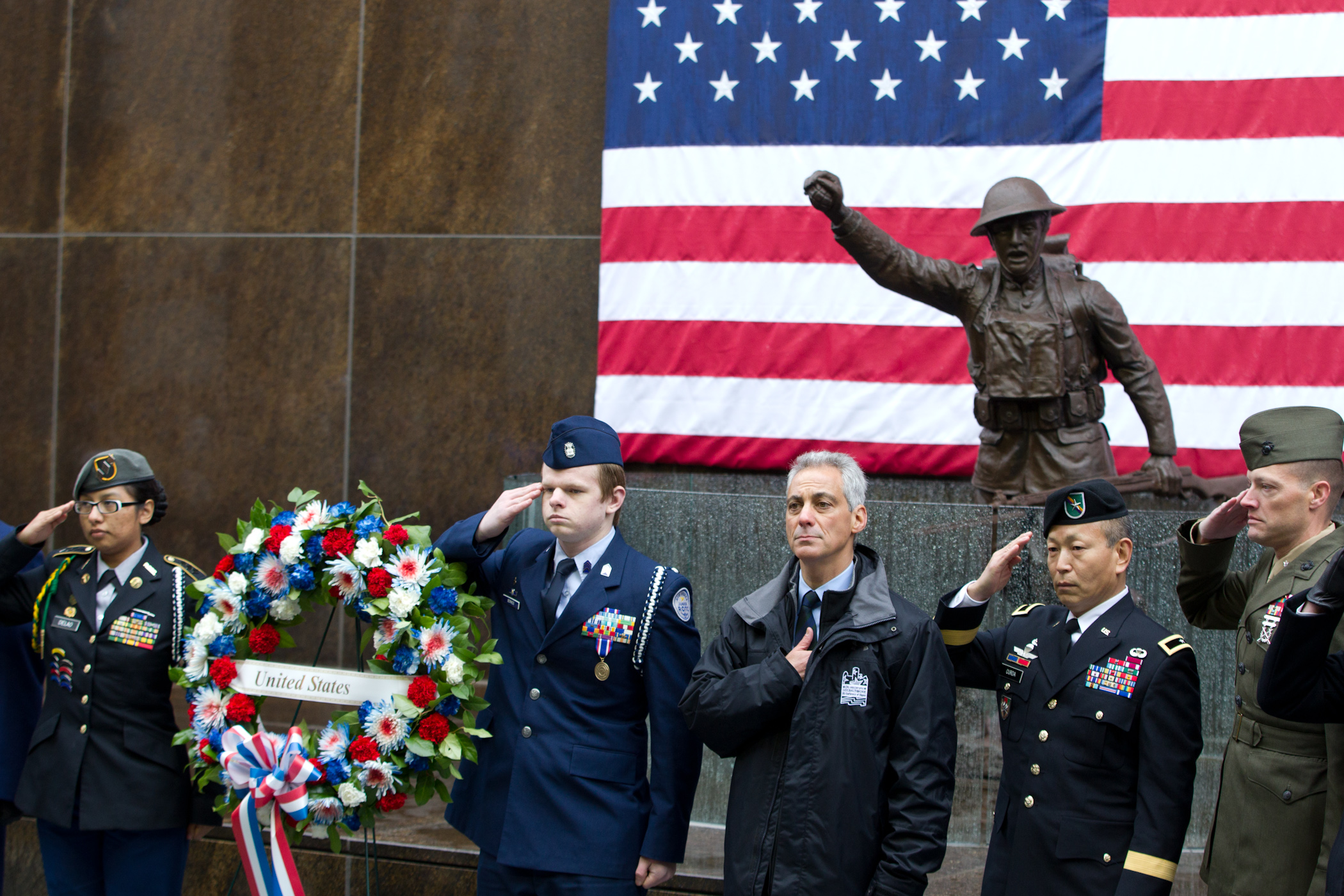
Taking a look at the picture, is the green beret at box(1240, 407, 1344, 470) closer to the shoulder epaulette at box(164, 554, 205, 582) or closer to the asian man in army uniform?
the asian man in army uniform

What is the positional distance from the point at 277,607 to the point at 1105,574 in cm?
200

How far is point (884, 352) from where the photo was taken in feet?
21.1

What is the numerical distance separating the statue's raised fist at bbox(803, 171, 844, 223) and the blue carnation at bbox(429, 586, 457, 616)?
2239 mm

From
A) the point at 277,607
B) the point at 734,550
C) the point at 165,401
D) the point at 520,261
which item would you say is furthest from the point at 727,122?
the point at 277,607

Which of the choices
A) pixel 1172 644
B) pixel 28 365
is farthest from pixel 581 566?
pixel 28 365

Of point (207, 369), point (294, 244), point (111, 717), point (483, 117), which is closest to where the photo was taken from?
point (111, 717)

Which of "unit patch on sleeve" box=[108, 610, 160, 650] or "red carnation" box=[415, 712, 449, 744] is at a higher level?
"unit patch on sleeve" box=[108, 610, 160, 650]

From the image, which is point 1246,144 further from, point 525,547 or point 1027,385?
point 525,547

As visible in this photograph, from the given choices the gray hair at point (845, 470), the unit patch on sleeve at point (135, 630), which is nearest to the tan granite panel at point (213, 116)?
the unit patch on sleeve at point (135, 630)

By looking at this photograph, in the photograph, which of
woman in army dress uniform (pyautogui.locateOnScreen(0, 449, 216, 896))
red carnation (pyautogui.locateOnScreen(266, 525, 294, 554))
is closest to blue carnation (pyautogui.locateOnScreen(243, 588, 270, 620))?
red carnation (pyautogui.locateOnScreen(266, 525, 294, 554))

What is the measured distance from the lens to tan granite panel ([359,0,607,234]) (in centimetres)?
691

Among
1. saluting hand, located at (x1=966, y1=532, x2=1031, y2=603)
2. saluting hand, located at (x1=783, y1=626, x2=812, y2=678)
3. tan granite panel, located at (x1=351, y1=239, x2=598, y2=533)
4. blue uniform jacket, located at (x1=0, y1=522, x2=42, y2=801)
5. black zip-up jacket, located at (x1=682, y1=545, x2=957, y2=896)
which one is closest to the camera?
black zip-up jacket, located at (x1=682, y1=545, x2=957, y2=896)

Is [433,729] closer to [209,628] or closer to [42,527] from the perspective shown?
[209,628]

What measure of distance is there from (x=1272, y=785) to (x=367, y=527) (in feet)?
7.01
